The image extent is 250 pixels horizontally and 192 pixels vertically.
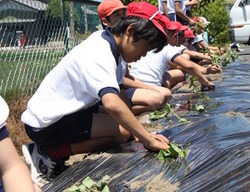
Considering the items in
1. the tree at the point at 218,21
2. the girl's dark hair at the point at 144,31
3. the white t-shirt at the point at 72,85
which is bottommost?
the tree at the point at 218,21

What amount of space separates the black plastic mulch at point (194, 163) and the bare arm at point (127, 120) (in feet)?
0.25

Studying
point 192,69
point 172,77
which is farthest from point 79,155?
point 172,77

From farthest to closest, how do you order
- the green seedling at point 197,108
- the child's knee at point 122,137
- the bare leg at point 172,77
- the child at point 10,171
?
the bare leg at point 172,77 → the green seedling at point 197,108 → the child's knee at point 122,137 → the child at point 10,171

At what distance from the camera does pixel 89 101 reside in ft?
8.14

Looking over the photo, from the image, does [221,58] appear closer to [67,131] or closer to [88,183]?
[67,131]

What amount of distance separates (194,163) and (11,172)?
1.04 metres

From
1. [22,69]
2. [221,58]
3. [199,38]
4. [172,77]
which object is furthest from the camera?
[199,38]

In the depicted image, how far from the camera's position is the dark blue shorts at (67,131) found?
8.43 feet

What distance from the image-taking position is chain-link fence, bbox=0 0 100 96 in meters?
4.43

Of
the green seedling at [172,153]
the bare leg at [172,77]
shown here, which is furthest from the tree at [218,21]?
the green seedling at [172,153]

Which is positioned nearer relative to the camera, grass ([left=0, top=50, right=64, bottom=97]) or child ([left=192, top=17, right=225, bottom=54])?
grass ([left=0, top=50, right=64, bottom=97])

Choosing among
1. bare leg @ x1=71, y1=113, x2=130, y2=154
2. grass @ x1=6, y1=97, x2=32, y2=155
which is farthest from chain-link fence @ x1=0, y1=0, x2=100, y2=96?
bare leg @ x1=71, y1=113, x2=130, y2=154

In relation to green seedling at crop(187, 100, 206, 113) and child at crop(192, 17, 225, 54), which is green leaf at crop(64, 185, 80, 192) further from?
child at crop(192, 17, 225, 54)

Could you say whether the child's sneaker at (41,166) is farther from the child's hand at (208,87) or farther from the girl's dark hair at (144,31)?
the child's hand at (208,87)
